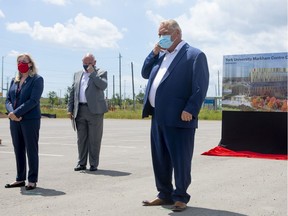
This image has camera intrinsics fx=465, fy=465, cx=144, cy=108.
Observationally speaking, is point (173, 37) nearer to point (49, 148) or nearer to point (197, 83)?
point (197, 83)

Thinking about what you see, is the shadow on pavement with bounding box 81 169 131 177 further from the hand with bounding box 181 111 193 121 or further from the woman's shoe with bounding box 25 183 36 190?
the hand with bounding box 181 111 193 121

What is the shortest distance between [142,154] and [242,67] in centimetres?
313

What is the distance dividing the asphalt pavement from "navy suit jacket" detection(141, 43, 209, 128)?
3.50ft

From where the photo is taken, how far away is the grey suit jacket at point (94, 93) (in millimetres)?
8297

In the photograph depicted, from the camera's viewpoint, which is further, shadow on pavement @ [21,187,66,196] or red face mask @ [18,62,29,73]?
red face mask @ [18,62,29,73]

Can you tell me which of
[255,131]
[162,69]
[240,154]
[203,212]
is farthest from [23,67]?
[255,131]

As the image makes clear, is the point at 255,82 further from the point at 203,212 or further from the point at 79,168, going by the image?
the point at 203,212

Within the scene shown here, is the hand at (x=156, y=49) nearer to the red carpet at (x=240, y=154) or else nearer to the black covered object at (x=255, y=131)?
the red carpet at (x=240, y=154)

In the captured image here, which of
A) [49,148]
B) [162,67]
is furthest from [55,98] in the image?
[162,67]

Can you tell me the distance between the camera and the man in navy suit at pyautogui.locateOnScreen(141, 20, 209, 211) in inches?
205

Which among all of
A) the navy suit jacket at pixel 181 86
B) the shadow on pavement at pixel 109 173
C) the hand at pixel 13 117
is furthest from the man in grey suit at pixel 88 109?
the navy suit jacket at pixel 181 86

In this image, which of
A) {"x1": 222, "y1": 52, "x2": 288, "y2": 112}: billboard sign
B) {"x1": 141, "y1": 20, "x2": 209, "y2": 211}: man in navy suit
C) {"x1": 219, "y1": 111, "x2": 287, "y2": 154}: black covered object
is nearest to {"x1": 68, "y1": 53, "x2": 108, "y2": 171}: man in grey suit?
{"x1": 141, "y1": 20, "x2": 209, "y2": 211}: man in navy suit

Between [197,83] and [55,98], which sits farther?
[55,98]

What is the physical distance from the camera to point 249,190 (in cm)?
645
